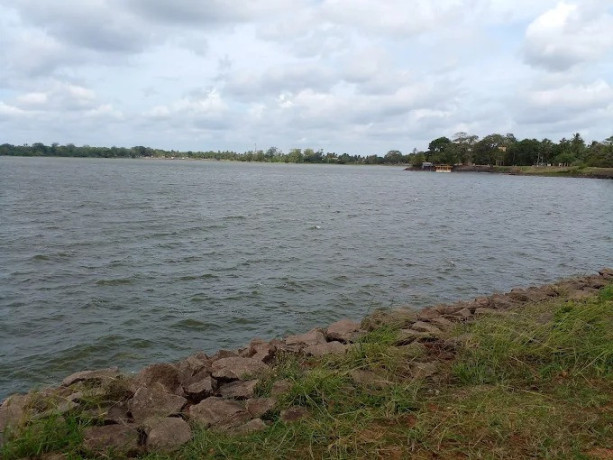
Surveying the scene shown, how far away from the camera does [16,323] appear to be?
10.9 metres

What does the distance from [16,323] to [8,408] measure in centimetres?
647

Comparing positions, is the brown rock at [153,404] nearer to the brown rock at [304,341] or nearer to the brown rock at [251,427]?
the brown rock at [251,427]

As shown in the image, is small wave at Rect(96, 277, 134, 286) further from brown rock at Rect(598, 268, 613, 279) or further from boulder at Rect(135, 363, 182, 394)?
brown rock at Rect(598, 268, 613, 279)

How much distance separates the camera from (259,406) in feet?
16.6

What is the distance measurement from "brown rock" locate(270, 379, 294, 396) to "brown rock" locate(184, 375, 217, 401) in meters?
0.89

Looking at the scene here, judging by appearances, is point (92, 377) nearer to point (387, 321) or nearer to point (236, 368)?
point (236, 368)

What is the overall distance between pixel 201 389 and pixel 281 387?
1.13 meters

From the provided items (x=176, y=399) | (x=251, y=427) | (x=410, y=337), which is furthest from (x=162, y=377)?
(x=410, y=337)

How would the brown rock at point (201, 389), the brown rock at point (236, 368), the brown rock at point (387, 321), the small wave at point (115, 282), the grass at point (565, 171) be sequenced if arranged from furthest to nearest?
the grass at point (565, 171), the small wave at point (115, 282), the brown rock at point (387, 321), the brown rock at point (236, 368), the brown rock at point (201, 389)

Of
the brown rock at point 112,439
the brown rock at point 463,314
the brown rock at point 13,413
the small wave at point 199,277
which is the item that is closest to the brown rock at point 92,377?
the brown rock at point 13,413

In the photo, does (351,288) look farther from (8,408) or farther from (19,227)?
(19,227)

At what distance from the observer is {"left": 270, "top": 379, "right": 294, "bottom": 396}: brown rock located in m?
5.32

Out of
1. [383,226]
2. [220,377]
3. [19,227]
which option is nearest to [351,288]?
[220,377]

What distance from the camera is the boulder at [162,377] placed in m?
6.03
